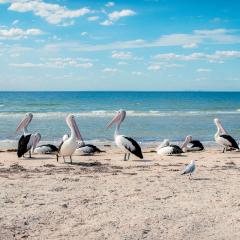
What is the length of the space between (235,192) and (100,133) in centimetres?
1420

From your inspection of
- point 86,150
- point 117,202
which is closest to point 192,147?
point 86,150

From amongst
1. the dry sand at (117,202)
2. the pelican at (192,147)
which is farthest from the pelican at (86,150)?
the pelican at (192,147)

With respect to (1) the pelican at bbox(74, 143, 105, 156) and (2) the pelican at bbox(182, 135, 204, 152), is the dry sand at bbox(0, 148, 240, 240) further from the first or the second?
(2) the pelican at bbox(182, 135, 204, 152)

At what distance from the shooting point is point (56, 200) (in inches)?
273

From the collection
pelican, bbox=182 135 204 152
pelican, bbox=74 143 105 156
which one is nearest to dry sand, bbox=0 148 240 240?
pelican, bbox=74 143 105 156

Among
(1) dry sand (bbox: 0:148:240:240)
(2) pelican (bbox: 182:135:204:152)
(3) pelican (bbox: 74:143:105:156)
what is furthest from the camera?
(2) pelican (bbox: 182:135:204:152)

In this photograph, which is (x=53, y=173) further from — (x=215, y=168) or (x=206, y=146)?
(x=206, y=146)

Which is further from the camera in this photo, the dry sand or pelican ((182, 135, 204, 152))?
pelican ((182, 135, 204, 152))

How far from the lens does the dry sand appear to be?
558 centimetres

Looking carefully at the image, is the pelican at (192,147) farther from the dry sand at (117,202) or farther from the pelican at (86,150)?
the dry sand at (117,202)

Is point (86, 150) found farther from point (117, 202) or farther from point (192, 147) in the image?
point (117, 202)

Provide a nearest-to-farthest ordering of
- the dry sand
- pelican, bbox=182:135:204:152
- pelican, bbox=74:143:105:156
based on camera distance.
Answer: the dry sand → pelican, bbox=74:143:105:156 → pelican, bbox=182:135:204:152

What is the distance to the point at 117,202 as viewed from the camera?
6844 mm

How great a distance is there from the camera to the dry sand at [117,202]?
558cm
